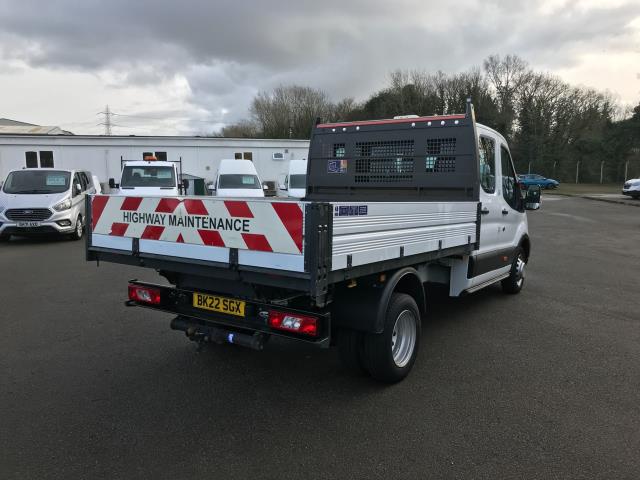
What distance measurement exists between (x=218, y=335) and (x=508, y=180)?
469cm

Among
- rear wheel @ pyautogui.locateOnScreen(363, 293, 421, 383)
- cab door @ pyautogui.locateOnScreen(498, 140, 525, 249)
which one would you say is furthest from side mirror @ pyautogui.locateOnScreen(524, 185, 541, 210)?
rear wheel @ pyautogui.locateOnScreen(363, 293, 421, 383)

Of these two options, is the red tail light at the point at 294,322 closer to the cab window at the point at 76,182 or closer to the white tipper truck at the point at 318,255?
the white tipper truck at the point at 318,255

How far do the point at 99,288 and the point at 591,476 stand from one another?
272 inches

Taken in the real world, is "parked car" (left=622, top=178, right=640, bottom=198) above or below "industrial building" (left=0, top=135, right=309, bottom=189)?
below

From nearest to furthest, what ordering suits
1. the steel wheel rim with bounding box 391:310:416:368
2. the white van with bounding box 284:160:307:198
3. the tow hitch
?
the tow hitch, the steel wheel rim with bounding box 391:310:416:368, the white van with bounding box 284:160:307:198

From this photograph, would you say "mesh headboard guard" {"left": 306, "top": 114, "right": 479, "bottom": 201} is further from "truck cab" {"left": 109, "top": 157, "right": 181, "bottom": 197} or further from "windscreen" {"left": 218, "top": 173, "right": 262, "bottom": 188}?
"windscreen" {"left": 218, "top": 173, "right": 262, "bottom": 188}

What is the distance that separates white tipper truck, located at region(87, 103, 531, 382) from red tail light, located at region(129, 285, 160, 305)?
0.03 feet

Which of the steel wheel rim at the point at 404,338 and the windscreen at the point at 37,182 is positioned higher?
the windscreen at the point at 37,182

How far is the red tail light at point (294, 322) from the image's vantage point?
337 centimetres

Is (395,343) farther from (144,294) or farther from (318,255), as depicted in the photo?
(144,294)

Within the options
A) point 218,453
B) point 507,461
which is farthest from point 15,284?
point 507,461

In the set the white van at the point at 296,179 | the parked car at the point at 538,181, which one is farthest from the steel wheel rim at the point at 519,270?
the parked car at the point at 538,181

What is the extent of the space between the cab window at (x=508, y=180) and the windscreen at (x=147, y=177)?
10967 mm

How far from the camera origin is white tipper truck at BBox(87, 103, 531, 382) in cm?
313
